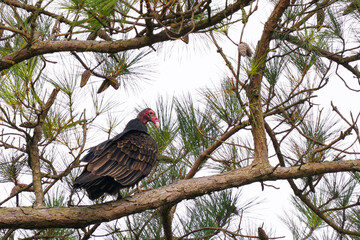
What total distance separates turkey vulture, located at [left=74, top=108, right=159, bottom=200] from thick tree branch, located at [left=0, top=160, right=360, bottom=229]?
15cm

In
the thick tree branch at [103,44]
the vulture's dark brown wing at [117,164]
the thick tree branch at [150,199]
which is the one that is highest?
the thick tree branch at [103,44]

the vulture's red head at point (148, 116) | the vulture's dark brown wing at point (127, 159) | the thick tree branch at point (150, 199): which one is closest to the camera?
the thick tree branch at point (150, 199)

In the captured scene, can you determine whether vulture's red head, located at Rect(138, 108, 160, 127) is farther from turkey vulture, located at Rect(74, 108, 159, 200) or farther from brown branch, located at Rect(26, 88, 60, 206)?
brown branch, located at Rect(26, 88, 60, 206)

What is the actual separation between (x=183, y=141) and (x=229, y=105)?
50 centimetres

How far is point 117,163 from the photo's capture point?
258cm

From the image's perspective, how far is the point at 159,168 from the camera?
3303mm

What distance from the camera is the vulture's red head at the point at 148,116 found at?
3.20m

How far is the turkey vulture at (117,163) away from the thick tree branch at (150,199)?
149 millimetres

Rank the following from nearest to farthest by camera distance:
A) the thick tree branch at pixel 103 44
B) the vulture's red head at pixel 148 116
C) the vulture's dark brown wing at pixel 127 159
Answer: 1. the thick tree branch at pixel 103 44
2. the vulture's dark brown wing at pixel 127 159
3. the vulture's red head at pixel 148 116

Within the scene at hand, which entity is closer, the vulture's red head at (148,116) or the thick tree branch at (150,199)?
the thick tree branch at (150,199)

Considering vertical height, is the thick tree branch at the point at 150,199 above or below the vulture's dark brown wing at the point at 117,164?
below

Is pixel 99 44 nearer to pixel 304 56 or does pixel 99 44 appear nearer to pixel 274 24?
pixel 274 24

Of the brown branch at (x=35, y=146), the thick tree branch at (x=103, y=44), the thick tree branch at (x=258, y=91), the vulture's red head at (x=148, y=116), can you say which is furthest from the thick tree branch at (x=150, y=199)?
the vulture's red head at (x=148, y=116)

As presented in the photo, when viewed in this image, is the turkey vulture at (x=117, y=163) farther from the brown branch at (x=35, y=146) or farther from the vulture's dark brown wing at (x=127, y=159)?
the brown branch at (x=35, y=146)
